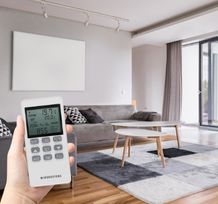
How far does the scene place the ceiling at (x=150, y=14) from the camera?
3.98m

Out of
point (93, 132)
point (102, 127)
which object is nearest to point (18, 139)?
point (93, 132)

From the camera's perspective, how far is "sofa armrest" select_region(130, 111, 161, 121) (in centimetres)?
470

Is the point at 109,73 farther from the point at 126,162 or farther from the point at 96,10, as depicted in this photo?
the point at 126,162

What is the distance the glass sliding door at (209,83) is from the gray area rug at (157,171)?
2487mm

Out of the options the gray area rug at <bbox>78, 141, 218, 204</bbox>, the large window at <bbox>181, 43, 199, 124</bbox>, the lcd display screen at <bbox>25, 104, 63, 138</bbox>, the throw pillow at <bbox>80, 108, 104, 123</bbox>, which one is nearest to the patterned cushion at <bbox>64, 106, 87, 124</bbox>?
the throw pillow at <bbox>80, 108, 104, 123</bbox>

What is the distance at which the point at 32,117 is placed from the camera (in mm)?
616

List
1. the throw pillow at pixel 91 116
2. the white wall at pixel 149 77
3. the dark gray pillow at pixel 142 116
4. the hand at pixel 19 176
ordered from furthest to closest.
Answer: the white wall at pixel 149 77, the dark gray pillow at pixel 142 116, the throw pillow at pixel 91 116, the hand at pixel 19 176

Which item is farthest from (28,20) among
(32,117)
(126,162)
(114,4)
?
(32,117)

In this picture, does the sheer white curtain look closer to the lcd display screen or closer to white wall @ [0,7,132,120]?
white wall @ [0,7,132,120]

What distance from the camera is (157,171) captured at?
2.72m

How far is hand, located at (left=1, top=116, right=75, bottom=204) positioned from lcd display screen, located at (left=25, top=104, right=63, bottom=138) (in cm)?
5

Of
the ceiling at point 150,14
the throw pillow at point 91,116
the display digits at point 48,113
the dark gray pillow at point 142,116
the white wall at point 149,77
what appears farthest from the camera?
the white wall at point 149,77

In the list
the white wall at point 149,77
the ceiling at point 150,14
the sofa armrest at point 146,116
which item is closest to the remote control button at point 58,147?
the ceiling at point 150,14

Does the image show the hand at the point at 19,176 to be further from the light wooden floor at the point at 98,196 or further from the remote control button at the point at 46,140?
the light wooden floor at the point at 98,196
